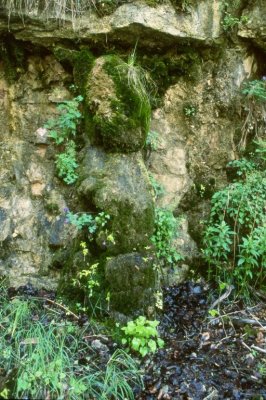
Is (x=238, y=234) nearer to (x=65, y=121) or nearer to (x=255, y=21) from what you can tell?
(x=65, y=121)

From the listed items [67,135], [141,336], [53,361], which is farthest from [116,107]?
[53,361]

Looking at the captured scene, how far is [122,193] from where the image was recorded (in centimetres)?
399

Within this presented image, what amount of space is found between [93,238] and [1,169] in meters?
1.54

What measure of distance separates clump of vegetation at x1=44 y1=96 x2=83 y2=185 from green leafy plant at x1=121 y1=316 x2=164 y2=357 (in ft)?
5.57

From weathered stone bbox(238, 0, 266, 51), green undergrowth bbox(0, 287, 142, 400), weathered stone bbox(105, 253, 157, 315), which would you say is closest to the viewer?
green undergrowth bbox(0, 287, 142, 400)

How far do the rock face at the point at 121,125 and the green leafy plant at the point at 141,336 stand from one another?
266 millimetres

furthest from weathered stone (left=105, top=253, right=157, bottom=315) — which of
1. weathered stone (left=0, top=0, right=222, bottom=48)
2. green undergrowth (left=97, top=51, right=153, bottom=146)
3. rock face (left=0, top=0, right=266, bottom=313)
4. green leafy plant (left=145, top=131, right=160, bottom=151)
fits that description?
weathered stone (left=0, top=0, right=222, bottom=48)

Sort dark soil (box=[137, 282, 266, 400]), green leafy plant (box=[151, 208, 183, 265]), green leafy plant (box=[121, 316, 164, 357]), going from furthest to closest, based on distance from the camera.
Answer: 1. green leafy plant (box=[151, 208, 183, 265])
2. green leafy plant (box=[121, 316, 164, 357])
3. dark soil (box=[137, 282, 266, 400])

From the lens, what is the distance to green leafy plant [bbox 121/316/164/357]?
3.39 meters

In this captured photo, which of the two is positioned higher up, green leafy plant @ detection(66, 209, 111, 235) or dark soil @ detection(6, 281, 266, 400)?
green leafy plant @ detection(66, 209, 111, 235)

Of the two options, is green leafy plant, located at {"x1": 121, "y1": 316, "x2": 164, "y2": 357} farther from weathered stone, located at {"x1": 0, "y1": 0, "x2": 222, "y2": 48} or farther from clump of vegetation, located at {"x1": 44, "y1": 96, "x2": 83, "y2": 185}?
weathered stone, located at {"x1": 0, "y1": 0, "x2": 222, "y2": 48}

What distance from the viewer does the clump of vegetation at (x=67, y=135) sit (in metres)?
4.39

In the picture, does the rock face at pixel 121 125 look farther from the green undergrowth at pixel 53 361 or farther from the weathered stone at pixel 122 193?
the green undergrowth at pixel 53 361

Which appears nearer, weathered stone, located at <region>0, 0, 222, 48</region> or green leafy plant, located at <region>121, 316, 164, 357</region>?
green leafy plant, located at <region>121, 316, 164, 357</region>
